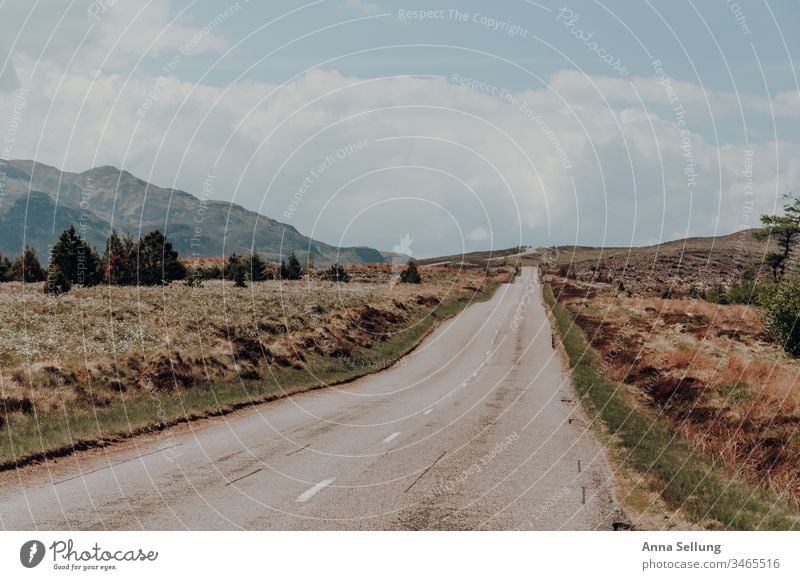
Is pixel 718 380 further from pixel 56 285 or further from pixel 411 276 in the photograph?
pixel 411 276

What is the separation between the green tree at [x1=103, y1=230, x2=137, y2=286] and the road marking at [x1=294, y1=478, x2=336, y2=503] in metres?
55.1

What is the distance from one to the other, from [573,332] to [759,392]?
98.2 feet

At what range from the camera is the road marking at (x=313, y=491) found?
1228 centimetres

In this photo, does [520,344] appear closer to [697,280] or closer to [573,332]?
[573,332]

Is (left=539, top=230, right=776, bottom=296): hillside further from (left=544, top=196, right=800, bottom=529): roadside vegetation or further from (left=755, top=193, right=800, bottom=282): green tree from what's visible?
(left=544, top=196, right=800, bottom=529): roadside vegetation

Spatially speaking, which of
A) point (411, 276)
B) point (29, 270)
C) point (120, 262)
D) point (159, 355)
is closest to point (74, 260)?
point (120, 262)

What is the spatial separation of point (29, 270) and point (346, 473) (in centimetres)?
6523

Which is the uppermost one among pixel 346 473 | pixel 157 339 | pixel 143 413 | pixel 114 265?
pixel 114 265

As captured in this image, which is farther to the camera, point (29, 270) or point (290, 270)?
point (290, 270)

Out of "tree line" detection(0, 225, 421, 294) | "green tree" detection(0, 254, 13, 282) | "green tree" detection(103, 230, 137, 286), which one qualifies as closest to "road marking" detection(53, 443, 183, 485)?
"tree line" detection(0, 225, 421, 294)

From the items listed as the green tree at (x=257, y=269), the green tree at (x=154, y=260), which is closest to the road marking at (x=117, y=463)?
the green tree at (x=154, y=260)

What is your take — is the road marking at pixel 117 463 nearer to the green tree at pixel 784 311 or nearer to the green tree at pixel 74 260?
the green tree at pixel 784 311

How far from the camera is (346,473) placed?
14.5m

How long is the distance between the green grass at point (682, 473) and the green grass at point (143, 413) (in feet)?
38.9
